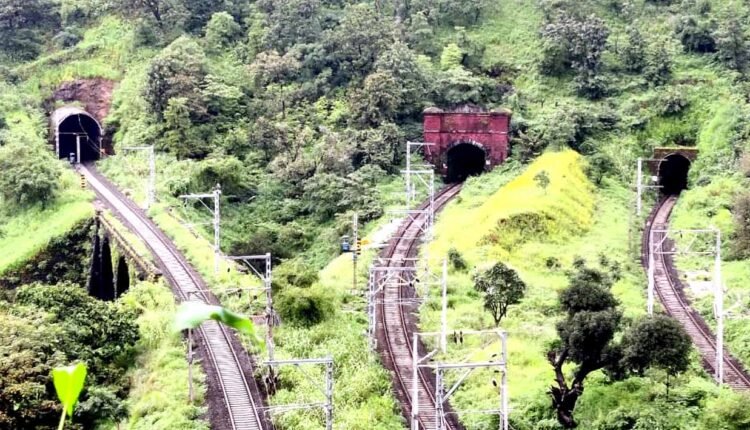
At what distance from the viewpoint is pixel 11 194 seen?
43.5 meters

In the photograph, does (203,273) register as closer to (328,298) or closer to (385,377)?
(328,298)

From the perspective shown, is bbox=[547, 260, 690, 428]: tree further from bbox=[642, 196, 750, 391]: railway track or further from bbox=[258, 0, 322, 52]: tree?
bbox=[258, 0, 322, 52]: tree

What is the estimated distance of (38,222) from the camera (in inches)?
1655

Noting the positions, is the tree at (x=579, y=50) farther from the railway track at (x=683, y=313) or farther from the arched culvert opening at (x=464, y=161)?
the railway track at (x=683, y=313)

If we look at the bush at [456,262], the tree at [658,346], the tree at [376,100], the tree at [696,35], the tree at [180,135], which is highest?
the tree at [696,35]

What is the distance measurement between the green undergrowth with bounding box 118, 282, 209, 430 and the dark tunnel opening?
25.5 meters

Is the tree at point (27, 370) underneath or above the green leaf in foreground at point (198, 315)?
underneath

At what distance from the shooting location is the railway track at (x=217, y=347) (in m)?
23.1

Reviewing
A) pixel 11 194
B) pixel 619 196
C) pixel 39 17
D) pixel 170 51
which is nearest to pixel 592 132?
pixel 619 196

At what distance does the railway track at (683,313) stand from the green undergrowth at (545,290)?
777 millimetres

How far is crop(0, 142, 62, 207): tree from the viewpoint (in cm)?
4250

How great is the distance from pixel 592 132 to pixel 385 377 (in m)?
28.3

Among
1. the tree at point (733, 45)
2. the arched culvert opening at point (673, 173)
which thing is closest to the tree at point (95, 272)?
the arched culvert opening at point (673, 173)

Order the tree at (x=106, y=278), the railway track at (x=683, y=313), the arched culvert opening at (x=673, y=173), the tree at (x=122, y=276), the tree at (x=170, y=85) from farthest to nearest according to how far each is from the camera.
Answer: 1. the tree at (x=170, y=85)
2. the arched culvert opening at (x=673, y=173)
3. the tree at (x=106, y=278)
4. the tree at (x=122, y=276)
5. the railway track at (x=683, y=313)
